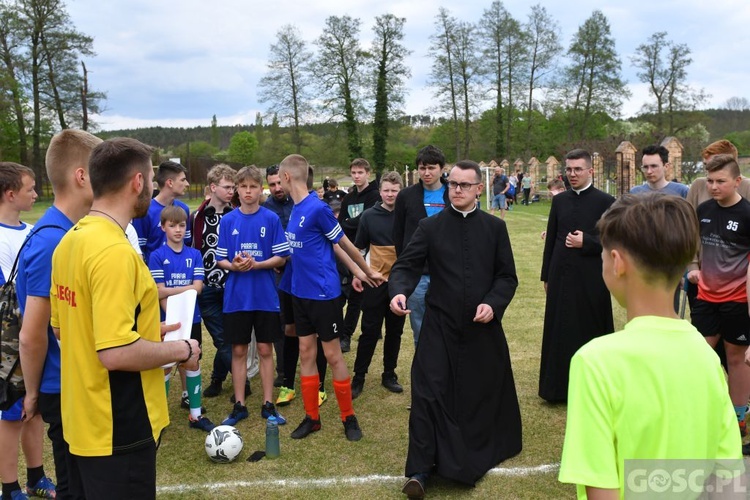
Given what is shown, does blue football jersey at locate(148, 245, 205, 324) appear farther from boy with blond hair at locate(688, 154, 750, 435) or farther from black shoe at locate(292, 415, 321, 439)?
boy with blond hair at locate(688, 154, 750, 435)

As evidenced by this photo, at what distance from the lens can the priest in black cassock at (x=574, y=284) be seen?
541 centimetres

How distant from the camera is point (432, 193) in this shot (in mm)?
5809

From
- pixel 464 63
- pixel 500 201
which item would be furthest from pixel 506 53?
pixel 500 201

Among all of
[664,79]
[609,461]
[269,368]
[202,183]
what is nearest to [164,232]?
[269,368]

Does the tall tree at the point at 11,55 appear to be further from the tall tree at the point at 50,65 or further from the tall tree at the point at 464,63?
the tall tree at the point at 464,63

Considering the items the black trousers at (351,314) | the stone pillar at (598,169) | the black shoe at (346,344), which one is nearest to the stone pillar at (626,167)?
the stone pillar at (598,169)

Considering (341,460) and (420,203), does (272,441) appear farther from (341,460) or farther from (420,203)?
(420,203)

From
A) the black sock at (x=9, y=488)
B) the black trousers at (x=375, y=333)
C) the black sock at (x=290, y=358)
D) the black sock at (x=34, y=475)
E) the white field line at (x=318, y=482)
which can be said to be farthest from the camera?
the black trousers at (x=375, y=333)

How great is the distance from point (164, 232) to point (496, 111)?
183 feet

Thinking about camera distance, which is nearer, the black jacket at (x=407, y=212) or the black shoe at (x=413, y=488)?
the black shoe at (x=413, y=488)

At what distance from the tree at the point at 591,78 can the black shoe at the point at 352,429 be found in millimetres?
53589

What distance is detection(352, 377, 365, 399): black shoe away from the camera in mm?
6027

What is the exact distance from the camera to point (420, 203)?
5723 millimetres

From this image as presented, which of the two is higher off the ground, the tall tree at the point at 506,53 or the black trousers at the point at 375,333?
the tall tree at the point at 506,53
